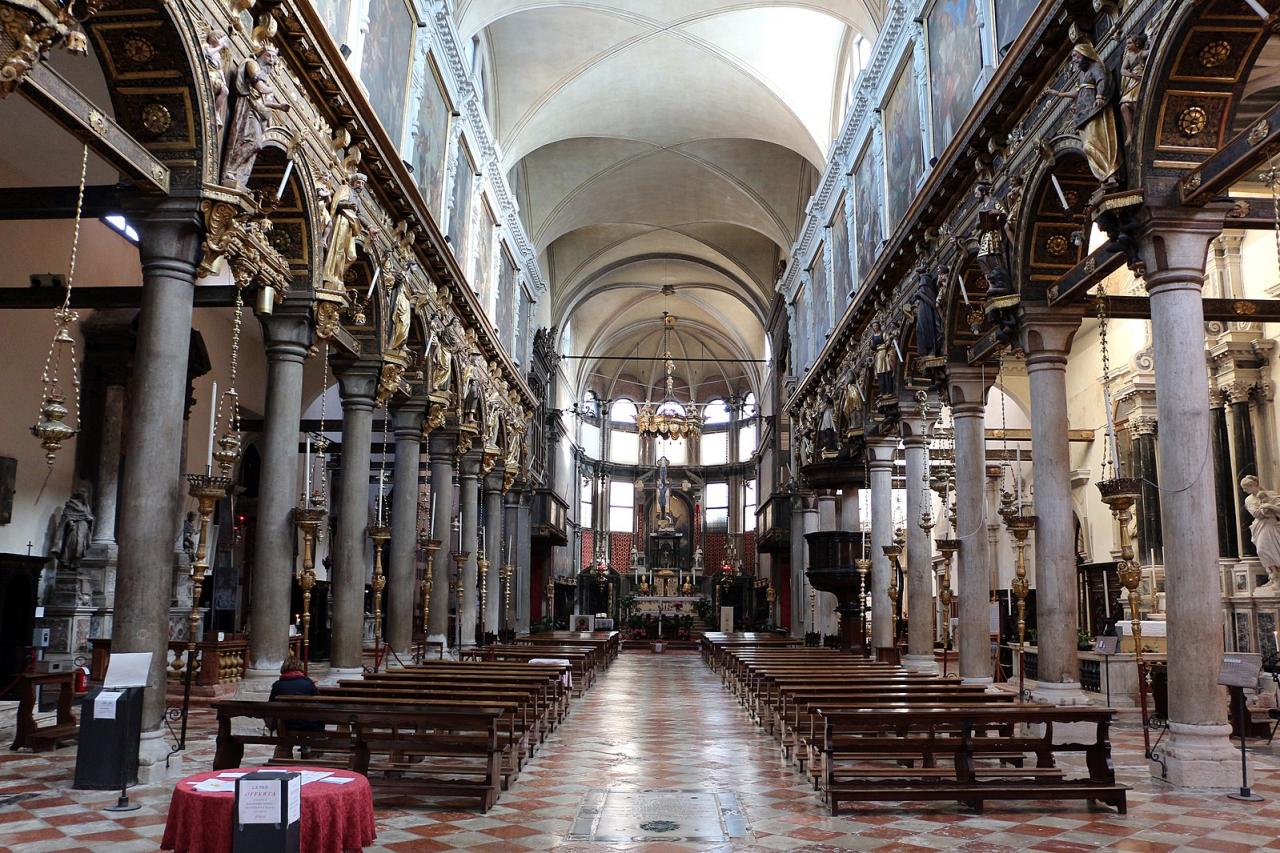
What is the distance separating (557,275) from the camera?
37031 mm

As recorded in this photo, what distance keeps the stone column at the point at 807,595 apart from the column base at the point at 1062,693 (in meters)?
14.2

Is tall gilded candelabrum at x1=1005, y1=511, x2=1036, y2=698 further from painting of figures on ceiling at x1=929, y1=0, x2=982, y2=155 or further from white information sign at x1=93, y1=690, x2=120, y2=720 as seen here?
white information sign at x1=93, y1=690, x2=120, y2=720

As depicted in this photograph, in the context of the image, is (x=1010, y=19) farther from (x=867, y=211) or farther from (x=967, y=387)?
(x=867, y=211)

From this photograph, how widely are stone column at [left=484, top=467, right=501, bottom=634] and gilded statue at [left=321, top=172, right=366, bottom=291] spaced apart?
13591mm

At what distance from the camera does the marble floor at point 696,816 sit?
6.35m

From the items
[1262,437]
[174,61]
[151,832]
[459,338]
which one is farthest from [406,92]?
[1262,437]

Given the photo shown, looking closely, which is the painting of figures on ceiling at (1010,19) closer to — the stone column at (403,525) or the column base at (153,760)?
the stone column at (403,525)

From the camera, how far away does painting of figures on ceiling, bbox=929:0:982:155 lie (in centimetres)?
1341

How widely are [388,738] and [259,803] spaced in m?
3.36

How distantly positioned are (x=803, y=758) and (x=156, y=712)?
5520 mm

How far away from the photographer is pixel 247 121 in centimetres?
931

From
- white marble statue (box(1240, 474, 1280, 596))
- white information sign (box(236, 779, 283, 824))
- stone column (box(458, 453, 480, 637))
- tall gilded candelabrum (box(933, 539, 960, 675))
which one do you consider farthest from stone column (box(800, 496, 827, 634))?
white information sign (box(236, 779, 283, 824))

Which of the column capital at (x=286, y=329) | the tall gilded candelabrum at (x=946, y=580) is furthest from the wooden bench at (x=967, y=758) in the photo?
the column capital at (x=286, y=329)

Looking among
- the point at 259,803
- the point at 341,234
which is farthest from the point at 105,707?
the point at 341,234
